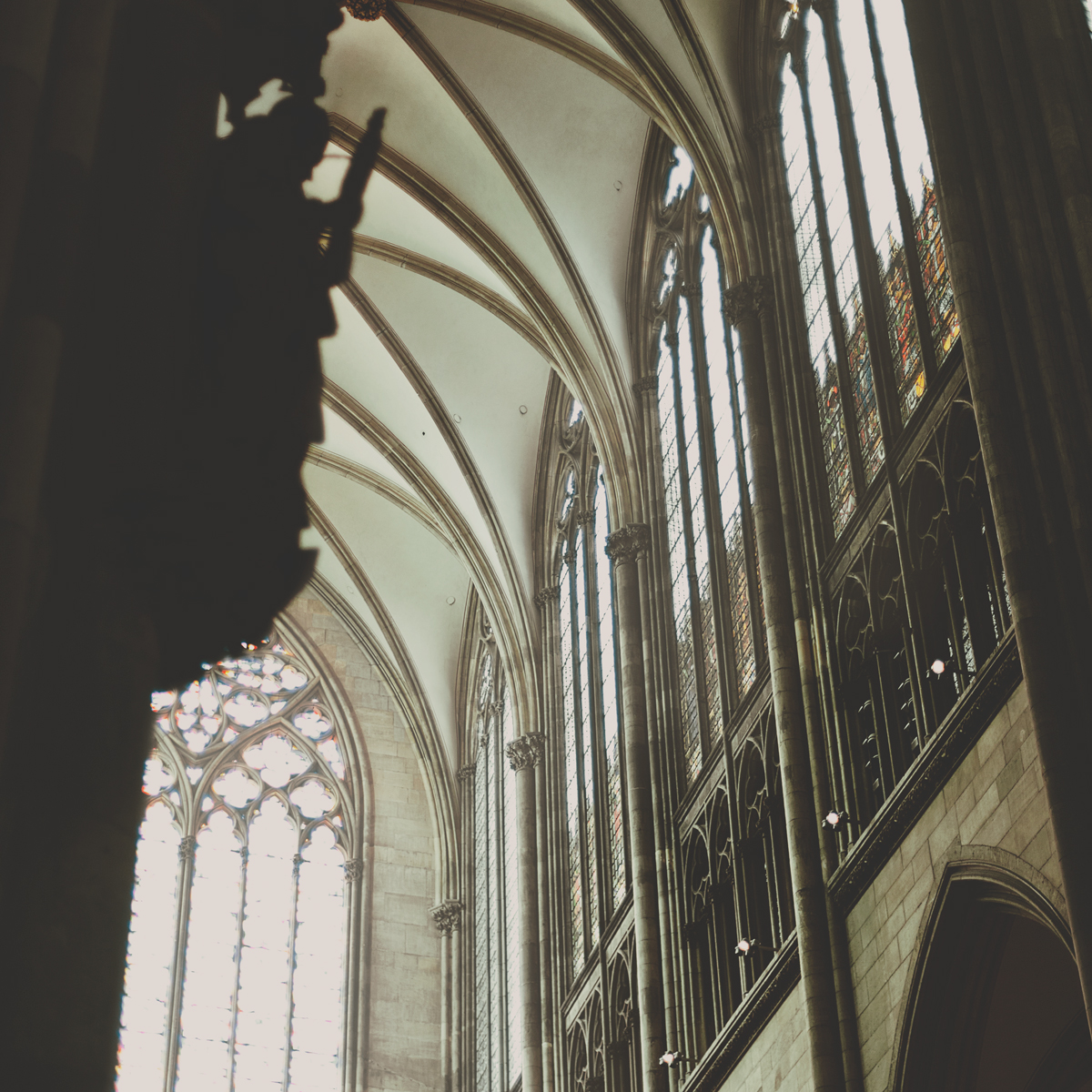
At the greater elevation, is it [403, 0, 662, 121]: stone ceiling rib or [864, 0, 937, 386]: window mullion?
[403, 0, 662, 121]: stone ceiling rib

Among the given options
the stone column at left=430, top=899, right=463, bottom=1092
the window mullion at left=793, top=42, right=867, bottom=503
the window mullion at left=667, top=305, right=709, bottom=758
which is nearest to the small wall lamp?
the window mullion at left=667, top=305, right=709, bottom=758

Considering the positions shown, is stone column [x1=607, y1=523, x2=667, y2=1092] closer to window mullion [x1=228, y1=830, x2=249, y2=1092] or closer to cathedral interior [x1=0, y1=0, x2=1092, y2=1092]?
cathedral interior [x1=0, y1=0, x2=1092, y2=1092]

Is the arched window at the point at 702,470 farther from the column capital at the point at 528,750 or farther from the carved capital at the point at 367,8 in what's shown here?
the column capital at the point at 528,750

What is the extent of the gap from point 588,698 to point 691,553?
325 cm

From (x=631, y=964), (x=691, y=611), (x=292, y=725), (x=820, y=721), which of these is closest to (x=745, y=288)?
(x=691, y=611)

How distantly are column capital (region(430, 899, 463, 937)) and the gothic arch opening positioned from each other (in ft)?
41.7

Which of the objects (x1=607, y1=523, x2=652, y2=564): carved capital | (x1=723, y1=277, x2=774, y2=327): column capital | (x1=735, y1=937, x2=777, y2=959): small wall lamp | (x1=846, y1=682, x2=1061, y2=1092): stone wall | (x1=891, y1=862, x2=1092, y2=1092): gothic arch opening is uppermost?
(x1=723, y1=277, x2=774, y2=327): column capital

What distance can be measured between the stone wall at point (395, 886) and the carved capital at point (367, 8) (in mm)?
9721

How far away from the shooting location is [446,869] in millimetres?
24281

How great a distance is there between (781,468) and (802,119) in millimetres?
2967

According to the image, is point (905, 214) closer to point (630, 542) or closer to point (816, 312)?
point (816, 312)

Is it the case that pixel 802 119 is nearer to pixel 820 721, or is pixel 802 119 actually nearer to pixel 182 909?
pixel 820 721

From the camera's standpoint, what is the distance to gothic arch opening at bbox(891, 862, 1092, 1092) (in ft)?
35.1

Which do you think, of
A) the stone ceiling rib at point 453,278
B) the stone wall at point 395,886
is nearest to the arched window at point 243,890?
the stone wall at point 395,886
